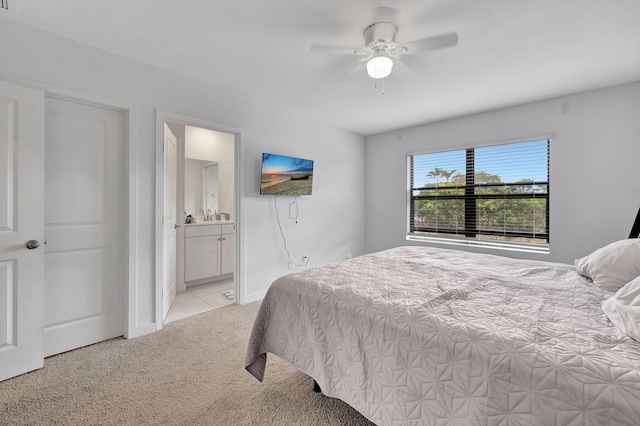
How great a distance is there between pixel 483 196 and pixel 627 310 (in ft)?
9.75

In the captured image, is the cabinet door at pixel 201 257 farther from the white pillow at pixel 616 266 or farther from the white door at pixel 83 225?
the white pillow at pixel 616 266

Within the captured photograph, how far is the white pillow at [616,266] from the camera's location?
150 centimetres

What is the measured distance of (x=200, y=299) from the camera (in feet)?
11.5

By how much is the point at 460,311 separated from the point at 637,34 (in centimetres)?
253

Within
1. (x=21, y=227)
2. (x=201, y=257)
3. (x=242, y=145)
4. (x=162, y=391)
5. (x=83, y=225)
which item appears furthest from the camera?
(x=201, y=257)

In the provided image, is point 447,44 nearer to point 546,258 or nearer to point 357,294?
point 357,294

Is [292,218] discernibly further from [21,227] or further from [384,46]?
[21,227]

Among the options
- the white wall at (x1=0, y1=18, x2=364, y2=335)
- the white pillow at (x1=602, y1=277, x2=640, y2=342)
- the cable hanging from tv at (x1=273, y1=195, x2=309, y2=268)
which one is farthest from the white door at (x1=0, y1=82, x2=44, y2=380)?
the white pillow at (x1=602, y1=277, x2=640, y2=342)

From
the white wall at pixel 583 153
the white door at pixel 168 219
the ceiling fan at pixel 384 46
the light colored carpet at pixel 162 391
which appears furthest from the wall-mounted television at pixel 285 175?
the white wall at pixel 583 153

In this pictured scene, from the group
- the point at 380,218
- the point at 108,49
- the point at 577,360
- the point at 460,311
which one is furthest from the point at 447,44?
the point at 380,218

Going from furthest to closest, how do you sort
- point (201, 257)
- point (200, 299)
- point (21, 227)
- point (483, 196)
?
point (201, 257)
point (483, 196)
point (200, 299)
point (21, 227)

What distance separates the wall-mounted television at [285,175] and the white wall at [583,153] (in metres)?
2.18

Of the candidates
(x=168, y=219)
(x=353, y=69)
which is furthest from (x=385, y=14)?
(x=168, y=219)

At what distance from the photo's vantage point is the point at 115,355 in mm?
2162
